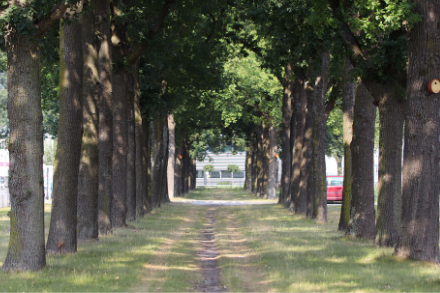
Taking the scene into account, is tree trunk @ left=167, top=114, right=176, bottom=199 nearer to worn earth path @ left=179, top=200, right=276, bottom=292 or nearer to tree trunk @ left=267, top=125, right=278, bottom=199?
tree trunk @ left=267, top=125, right=278, bottom=199

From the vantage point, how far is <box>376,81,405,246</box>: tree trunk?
13547 millimetres

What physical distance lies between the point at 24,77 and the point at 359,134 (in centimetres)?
906

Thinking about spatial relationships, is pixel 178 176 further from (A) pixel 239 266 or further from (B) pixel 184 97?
(A) pixel 239 266

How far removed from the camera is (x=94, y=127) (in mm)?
15406

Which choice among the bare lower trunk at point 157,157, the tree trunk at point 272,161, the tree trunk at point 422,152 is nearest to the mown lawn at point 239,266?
the tree trunk at point 422,152

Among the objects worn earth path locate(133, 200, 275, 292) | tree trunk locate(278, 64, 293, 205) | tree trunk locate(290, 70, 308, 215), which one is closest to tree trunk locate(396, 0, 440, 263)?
worn earth path locate(133, 200, 275, 292)

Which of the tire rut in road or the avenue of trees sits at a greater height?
the avenue of trees

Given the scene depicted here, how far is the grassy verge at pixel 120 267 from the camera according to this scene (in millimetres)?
9414

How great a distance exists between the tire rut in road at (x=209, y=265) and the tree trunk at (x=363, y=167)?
4000mm

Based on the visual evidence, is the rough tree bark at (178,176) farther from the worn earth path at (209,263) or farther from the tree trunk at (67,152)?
the tree trunk at (67,152)

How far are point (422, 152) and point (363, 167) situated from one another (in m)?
4.64

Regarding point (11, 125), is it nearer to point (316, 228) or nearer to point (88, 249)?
point (88, 249)

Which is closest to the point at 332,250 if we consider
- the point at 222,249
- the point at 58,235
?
the point at 222,249

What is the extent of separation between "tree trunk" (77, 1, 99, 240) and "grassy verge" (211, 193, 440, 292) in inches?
142
